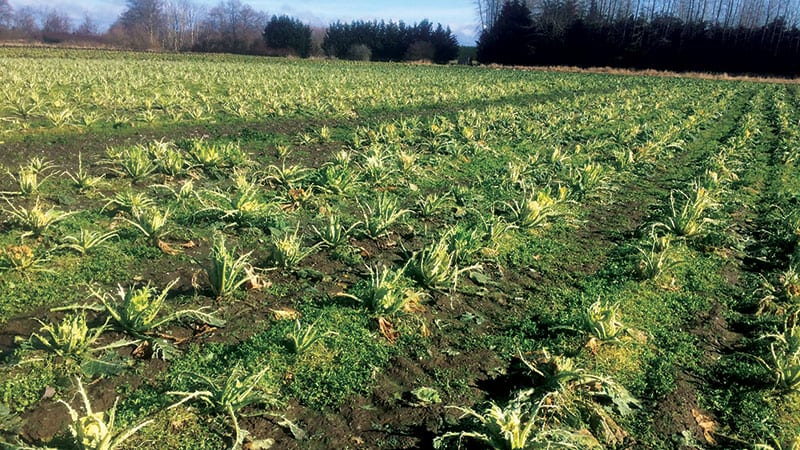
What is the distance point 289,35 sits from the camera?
71.2 m

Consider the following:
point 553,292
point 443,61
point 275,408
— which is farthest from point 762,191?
point 443,61

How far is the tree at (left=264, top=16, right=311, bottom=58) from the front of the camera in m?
71.6

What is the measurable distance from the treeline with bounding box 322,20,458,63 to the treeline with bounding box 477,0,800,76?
21.4ft

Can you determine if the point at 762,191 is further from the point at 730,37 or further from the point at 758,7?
the point at 758,7

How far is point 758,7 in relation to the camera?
73812 millimetres

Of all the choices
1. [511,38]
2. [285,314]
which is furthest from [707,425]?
[511,38]

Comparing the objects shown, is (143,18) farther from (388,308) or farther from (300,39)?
(388,308)

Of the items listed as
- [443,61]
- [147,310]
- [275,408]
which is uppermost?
[443,61]

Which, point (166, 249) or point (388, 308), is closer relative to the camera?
point (388, 308)

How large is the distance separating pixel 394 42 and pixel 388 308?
7391 centimetres

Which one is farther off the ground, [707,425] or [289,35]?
[289,35]

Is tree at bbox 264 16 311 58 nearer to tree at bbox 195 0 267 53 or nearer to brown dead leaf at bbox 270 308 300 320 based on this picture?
tree at bbox 195 0 267 53

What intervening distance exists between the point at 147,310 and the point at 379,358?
180cm

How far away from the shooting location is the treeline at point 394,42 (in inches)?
2792
